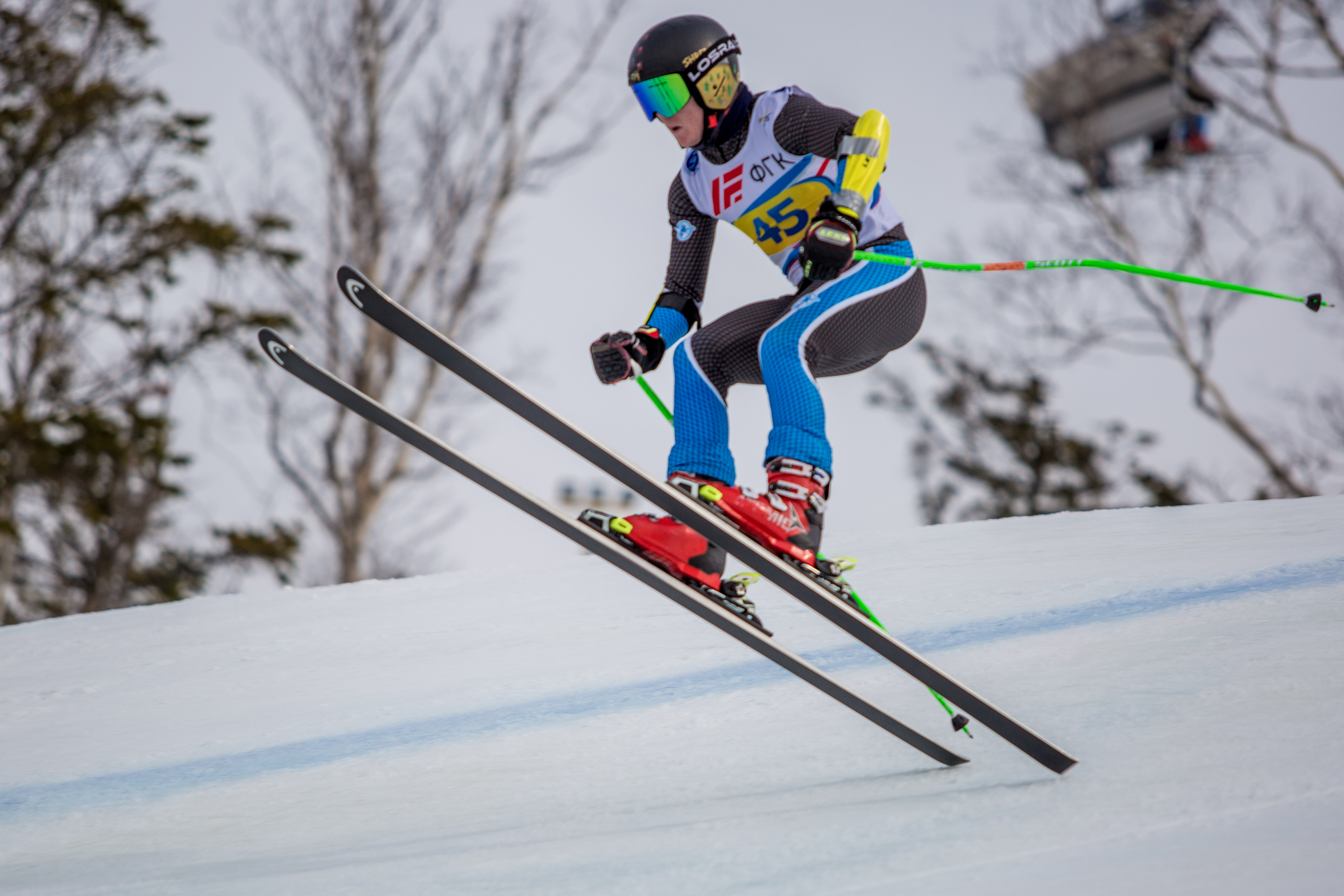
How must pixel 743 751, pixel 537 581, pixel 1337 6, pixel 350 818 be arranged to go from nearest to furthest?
pixel 350 818
pixel 743 751
pixel 537 581
pixel 1337 6

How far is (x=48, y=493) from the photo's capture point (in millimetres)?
11328

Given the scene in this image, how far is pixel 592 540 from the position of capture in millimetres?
2174

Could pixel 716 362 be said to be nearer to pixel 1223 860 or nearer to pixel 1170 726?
pixel 1170 726

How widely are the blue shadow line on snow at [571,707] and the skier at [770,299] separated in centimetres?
92

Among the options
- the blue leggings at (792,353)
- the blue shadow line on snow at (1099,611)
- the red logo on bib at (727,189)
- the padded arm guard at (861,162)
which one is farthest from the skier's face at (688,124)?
the blue shadow line on snow at (1099,611)

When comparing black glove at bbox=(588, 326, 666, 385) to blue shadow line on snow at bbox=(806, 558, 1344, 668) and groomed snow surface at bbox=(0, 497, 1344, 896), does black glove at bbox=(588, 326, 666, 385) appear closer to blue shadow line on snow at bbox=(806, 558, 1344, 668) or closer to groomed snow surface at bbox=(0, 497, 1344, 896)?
groomed snow surface at bbox=(0, 497, 1344, 896)

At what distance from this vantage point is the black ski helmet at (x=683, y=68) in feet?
7.93

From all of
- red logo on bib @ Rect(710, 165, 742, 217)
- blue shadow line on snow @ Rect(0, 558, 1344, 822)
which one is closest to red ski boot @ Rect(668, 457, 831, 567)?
red logo on bib @ Rect(710, 165, 742, 217)

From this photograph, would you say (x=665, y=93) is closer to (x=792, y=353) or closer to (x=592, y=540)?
(x=792, y=353)

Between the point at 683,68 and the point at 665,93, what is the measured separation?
7 centimetres

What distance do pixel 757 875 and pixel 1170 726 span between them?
1133 mm

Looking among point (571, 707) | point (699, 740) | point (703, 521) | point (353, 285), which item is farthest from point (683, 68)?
point (571, 707)

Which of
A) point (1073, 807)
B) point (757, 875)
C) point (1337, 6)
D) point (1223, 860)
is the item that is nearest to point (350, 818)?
point (757, 875)

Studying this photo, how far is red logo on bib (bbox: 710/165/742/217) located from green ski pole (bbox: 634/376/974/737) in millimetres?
414
